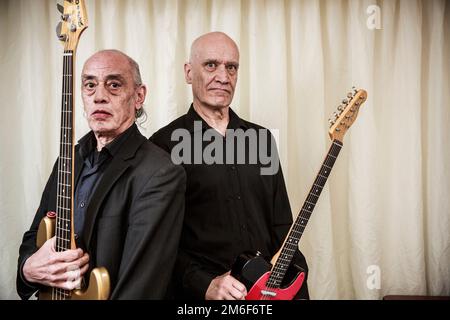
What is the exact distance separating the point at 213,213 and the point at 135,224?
1.06 ft

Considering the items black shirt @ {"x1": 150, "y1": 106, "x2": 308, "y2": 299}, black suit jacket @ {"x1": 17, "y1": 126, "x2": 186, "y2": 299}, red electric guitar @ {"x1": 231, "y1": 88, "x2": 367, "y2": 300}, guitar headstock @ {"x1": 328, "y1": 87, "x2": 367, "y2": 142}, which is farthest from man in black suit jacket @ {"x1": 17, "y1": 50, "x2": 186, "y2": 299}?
guitar headstock @ {"x1": 328, "y1": 87, "x2": 367, "y2": 142}

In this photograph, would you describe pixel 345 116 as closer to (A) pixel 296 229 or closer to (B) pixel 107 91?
(A) pixel 296 229

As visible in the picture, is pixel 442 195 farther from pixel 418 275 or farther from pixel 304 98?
pixel 304 98

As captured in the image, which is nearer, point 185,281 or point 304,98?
point 185,281

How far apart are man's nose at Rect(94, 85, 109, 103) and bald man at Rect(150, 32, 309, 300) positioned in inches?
11.2

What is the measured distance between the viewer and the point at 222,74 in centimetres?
166

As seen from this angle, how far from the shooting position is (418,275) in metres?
1.94

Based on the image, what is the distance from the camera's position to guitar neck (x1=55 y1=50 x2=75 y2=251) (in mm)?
1473

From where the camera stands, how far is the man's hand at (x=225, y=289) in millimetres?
1587

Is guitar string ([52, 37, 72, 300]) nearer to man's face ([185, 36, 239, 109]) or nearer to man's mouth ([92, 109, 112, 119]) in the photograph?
man's mouth ([92, 109, 112, 119])

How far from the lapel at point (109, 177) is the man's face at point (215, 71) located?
0.31 metres

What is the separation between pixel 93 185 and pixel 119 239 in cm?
20

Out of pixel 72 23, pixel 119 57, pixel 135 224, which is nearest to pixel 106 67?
pixel 119 57
